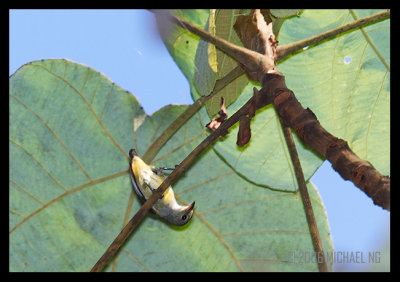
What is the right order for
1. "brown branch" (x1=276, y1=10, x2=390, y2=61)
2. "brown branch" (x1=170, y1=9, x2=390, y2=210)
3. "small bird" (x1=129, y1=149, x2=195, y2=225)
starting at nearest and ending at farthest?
"brown branch" (x1=170, y1=9, x2=390, y2=210) → "brown branch" (x1=276, y1=10, x2=390, y2=61) → "small bird" (x1=129, y1=149, x2=195, y2=225)

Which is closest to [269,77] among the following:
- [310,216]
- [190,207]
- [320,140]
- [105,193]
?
[320,140]

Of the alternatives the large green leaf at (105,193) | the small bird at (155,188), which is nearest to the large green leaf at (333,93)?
the large green leaf at (105,193)

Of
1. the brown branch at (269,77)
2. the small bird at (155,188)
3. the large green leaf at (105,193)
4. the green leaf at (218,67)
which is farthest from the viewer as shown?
the large green leaf at (105,193)

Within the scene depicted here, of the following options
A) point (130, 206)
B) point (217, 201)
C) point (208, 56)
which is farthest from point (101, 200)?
point (208, 56)

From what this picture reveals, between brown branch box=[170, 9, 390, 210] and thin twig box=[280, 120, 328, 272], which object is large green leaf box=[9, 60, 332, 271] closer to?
thin twig box=[280, 120, 328, 272]

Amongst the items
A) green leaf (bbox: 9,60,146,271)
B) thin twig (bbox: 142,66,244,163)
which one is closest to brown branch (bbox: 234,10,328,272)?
thin twig (bbox: 142,66,244,163)

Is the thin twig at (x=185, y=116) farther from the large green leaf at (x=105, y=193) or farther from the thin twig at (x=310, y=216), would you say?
the thin twig at (x=310, y=216)

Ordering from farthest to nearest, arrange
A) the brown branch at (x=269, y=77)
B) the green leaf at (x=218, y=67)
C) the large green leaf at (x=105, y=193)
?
the large green leaf at (x=105, y=193) → the green leaf at (x=218, y=67) → the brown branch at (x=269, y=77)
